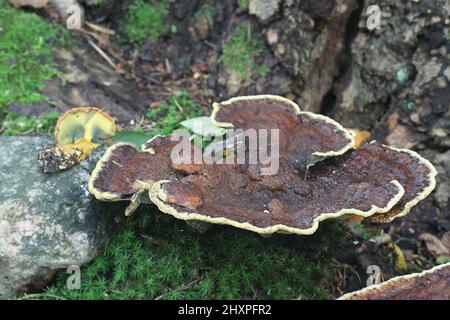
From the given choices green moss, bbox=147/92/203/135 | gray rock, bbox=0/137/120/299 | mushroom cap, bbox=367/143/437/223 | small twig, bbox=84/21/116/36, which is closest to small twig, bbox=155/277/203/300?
gray rock, bbox=0/137/120/299

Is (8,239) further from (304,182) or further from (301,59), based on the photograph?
(301,59)

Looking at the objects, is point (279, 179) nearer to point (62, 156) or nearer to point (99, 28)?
point (62, 156)

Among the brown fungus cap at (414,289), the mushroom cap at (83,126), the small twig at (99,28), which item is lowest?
the brown fungus cap at (414,289)

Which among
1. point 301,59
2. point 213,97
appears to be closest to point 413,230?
point 301,59

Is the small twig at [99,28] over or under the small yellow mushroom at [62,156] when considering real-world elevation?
over

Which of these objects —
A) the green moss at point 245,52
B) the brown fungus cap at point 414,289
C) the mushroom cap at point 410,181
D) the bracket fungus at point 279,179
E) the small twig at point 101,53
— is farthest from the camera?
the small twig at point 101,53

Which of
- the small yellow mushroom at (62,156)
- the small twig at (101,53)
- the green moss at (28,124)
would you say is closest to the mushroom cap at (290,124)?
the small yellow mushroom at (62,156)

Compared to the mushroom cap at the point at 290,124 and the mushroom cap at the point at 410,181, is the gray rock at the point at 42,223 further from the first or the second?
the mushroom cap at the point at 410,181
